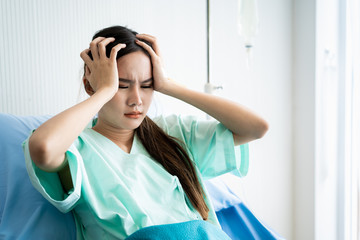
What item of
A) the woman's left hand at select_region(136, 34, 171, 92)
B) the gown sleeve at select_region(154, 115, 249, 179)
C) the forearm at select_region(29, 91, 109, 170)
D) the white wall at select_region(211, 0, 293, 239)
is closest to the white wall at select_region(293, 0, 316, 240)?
the white wall at select_region(211, 0, 293, 239)

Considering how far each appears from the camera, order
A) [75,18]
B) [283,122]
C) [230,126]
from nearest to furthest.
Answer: [230,126], [75,18], [283,122]

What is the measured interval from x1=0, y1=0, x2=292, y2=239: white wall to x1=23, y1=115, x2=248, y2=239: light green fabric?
1.20 ft

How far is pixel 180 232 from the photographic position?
2.64 ft

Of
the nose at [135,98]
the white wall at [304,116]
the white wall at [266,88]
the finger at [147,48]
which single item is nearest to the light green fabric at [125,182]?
the nose at [135,98]

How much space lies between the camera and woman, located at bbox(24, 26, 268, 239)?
0.81 m

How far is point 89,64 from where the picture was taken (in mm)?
948

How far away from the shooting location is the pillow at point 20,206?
0.85 m

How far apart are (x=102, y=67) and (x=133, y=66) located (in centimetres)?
8

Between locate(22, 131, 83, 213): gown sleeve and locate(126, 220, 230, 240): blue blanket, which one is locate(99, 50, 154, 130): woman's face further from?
locate(126, 220, 230, 240): blue blanket

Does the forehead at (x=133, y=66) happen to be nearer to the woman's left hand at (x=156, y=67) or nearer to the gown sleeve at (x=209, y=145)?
the woman's left hand at (x=156, y=67)

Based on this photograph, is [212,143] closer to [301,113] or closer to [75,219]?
[75,219]
